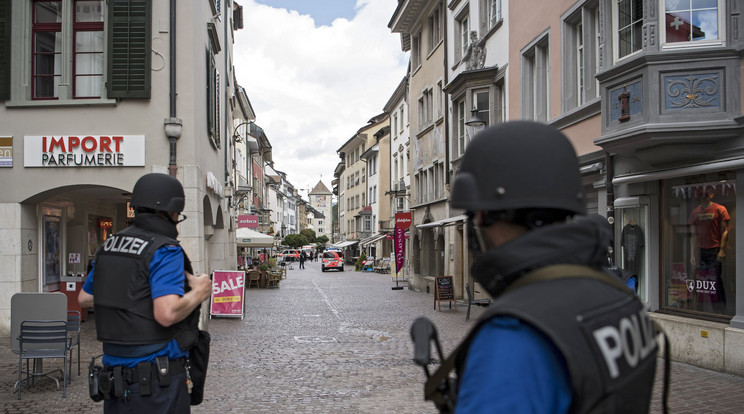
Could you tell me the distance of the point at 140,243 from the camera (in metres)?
3.68

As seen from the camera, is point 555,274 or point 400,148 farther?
point 400,148

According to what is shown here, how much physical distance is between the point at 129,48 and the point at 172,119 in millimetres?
1550

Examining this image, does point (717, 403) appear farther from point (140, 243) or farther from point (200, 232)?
point (200, 232)

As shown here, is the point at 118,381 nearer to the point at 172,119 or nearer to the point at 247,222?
the point at 172,119

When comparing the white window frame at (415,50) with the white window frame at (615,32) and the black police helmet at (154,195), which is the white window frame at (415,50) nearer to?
the white window frame at (615,32)

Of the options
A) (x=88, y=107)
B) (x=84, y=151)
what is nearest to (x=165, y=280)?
(x=84, y=151)

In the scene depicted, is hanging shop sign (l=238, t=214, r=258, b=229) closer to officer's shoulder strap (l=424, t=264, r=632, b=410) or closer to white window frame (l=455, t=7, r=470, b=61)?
white window frame (l=455, t=7, r=470, b=61)

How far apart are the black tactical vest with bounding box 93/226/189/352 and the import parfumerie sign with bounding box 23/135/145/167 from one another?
373 inches

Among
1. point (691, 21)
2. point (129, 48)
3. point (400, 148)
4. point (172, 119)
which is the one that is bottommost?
point (172, 119)

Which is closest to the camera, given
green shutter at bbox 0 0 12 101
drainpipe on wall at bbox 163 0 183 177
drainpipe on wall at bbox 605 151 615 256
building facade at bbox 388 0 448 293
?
drainpipe on wall at bbox 605 151 615 256

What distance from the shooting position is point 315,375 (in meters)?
9.16

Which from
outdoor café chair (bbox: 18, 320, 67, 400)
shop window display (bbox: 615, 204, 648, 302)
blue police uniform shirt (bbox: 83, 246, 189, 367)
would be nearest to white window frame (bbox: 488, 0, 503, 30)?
shop window display (bbox: 615, 204, 648, 302)

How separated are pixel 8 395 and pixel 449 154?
1817cm

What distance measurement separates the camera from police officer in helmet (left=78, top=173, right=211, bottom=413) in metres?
3.56
